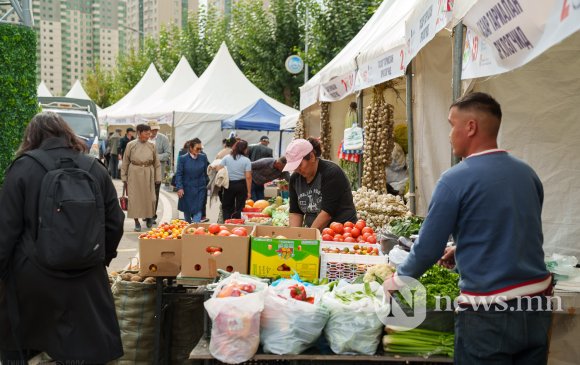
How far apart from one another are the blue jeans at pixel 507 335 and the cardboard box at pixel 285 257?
80.1 inches

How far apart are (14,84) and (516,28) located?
30.3 ft

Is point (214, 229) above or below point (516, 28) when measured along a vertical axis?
below

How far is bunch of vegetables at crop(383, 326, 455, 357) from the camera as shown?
4.09 m

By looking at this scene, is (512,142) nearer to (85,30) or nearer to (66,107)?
(66,107)

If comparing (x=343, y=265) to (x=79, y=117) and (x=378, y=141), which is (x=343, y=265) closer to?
(x=378, y=141)

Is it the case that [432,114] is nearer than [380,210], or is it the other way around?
[432,114]

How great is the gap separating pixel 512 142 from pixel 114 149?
2676 centimetres

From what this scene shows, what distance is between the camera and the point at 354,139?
10867mm

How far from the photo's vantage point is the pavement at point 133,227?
34.5 feet

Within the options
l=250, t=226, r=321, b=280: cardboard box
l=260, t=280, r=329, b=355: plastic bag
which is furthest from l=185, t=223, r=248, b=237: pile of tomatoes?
l=260, t=280, r=329, b=355: plastic bag

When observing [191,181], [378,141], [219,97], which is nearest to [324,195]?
[378,141]

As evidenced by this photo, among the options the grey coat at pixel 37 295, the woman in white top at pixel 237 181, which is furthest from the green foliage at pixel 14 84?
Answer: the grey coat at pixel 37 295

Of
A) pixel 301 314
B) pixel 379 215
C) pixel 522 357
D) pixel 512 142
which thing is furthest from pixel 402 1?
pixel 522 357

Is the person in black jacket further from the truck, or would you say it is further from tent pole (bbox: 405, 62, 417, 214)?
the truck
